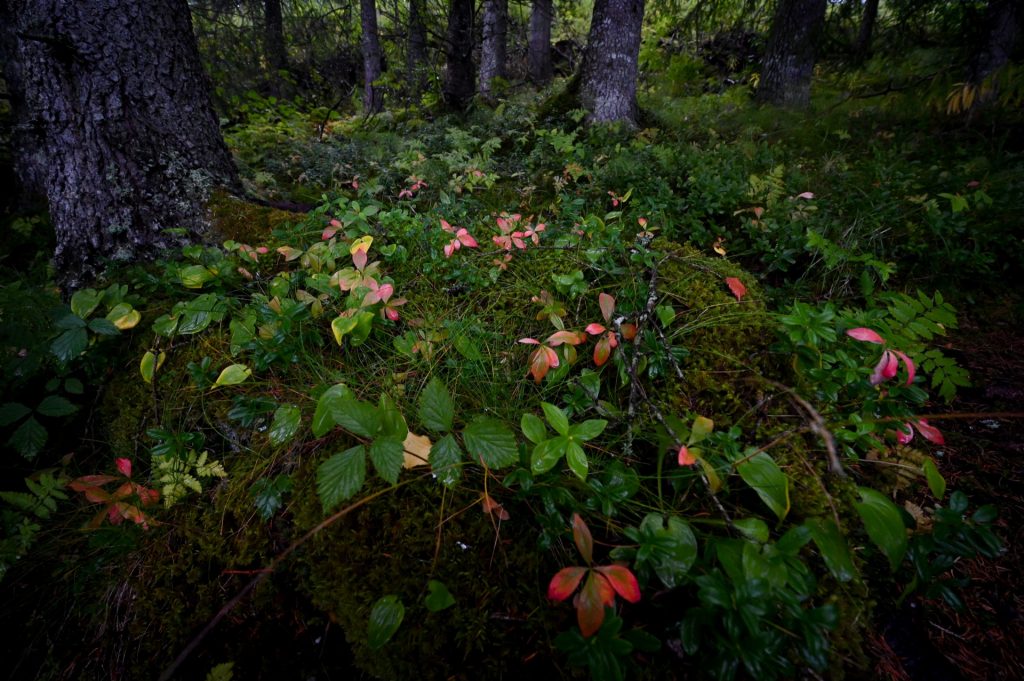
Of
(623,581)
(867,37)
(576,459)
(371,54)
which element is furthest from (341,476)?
(371,54)

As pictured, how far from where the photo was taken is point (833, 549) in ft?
3.45

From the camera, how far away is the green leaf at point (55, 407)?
1.68 meters

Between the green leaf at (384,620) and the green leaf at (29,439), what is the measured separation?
167 cm

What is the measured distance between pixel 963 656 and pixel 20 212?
792 centimetres

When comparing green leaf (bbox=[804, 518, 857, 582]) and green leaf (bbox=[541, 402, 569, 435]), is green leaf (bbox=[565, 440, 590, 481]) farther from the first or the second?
green leaf (bbox=[804, 518, 857, 582])

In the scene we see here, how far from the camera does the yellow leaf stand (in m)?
1.42

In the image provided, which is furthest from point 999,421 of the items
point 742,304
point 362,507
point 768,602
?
point 362,507

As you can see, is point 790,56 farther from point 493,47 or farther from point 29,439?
point 29,439

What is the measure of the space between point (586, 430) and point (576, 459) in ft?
0.39

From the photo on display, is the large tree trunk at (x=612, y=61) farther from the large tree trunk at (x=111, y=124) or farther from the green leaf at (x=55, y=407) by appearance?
the green leaf at (x=55, y=407)

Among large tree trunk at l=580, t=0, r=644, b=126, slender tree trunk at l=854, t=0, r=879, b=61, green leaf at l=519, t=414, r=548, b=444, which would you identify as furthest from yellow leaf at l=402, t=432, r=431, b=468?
slender tree trunk at l=854, t=0, r=879, b=61

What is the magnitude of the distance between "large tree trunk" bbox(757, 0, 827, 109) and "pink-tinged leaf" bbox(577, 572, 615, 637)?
8.54 metres

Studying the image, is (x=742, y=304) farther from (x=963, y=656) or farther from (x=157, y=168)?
(x=157, y=168)

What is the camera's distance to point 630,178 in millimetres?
3557
